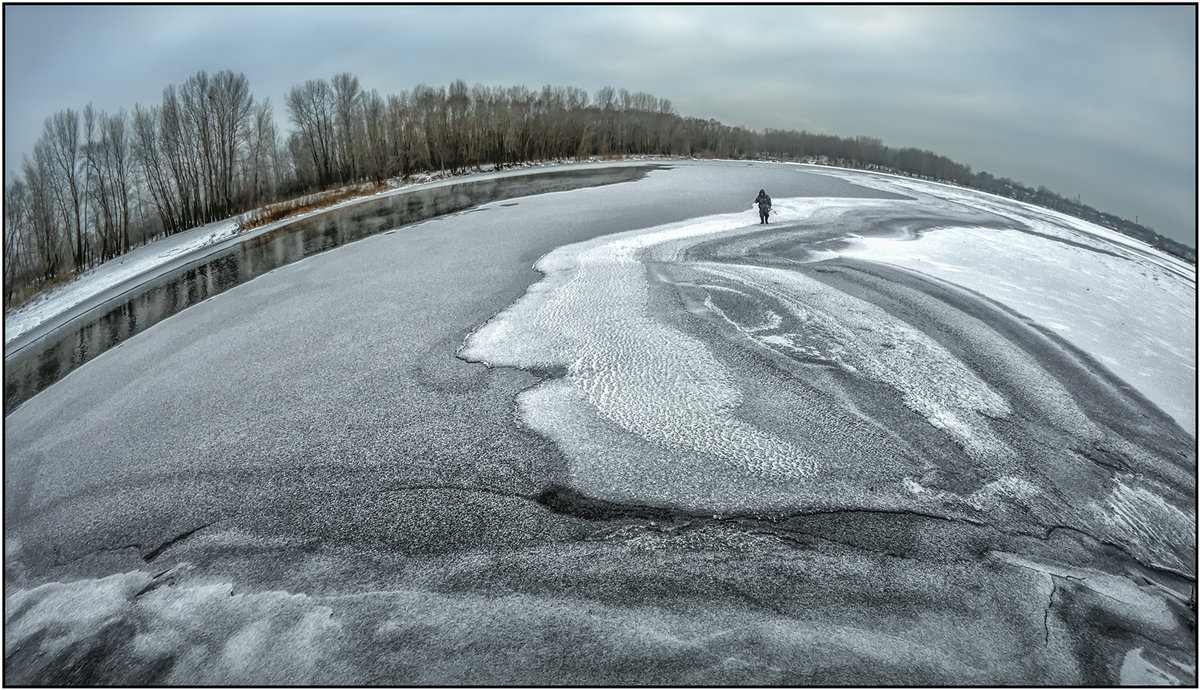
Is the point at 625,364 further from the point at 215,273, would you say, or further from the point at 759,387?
the point at 215,273

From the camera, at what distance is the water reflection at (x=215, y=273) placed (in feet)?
19.5

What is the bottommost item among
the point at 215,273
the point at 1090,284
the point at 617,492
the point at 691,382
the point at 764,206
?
the point at 215,273

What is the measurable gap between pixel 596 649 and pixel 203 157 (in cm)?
2858

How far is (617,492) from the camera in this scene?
10.2 feet

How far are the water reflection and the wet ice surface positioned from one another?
2.17ft

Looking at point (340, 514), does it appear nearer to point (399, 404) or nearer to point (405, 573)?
point (405, 573)

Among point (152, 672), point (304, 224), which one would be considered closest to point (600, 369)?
point (152, 672)

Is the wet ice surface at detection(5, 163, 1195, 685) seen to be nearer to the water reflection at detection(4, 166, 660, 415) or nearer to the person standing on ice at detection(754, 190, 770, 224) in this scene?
the water reflection at detection(4, 166, 660, 415)

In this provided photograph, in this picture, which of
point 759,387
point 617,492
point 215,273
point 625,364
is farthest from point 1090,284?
point 215,273

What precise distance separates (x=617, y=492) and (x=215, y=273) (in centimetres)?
784

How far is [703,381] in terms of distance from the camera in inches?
165

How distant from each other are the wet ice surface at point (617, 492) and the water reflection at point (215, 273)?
66 centimetres

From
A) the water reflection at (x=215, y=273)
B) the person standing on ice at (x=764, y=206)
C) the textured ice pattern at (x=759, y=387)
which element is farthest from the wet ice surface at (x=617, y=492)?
the person standing on ice at (x=764, y=206)

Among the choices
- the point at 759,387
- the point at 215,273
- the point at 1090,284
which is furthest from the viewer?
the point at 215,273
